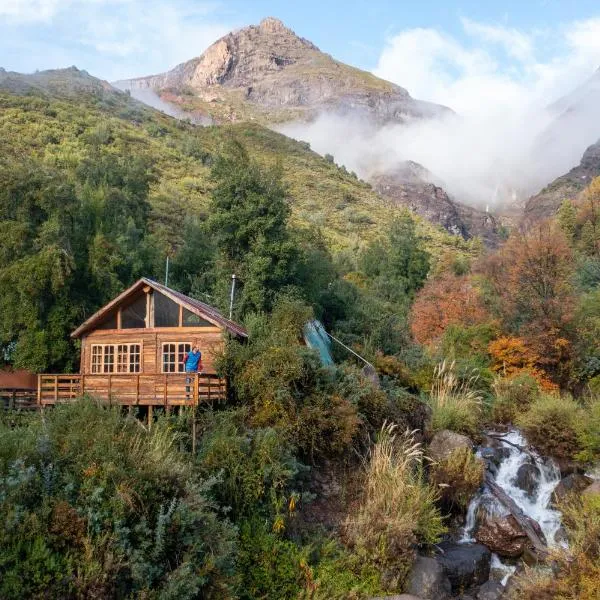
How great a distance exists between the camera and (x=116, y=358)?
1966 centimetres

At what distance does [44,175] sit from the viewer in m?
25.2

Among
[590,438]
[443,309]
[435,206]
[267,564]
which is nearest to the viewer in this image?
[267,564]

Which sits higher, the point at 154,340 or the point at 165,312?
the point at 165,312

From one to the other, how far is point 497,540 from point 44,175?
21.2 m

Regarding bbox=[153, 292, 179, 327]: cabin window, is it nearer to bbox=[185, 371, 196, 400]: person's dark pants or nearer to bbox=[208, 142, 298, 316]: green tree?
bbox=[185, 371, 196, 400]: person's dark pants

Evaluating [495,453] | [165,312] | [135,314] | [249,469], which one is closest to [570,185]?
[495,453]

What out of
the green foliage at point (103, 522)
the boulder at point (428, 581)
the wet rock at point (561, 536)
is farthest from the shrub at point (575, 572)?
the green foliage at point (103, 522)

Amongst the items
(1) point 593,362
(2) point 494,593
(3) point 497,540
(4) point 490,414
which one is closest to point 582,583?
(2) point 494,593

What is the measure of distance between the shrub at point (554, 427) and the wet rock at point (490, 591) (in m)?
7.29

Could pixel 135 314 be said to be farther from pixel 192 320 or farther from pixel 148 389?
pixel 148 389

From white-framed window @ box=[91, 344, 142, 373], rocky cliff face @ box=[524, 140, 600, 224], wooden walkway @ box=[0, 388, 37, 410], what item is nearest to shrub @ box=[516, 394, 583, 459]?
white-framed window @ box=[91, 344, 142, 373]

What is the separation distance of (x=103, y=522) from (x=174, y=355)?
9.60 m

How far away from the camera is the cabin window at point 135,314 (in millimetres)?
19438

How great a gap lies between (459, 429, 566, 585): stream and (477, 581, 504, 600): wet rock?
42 cm
